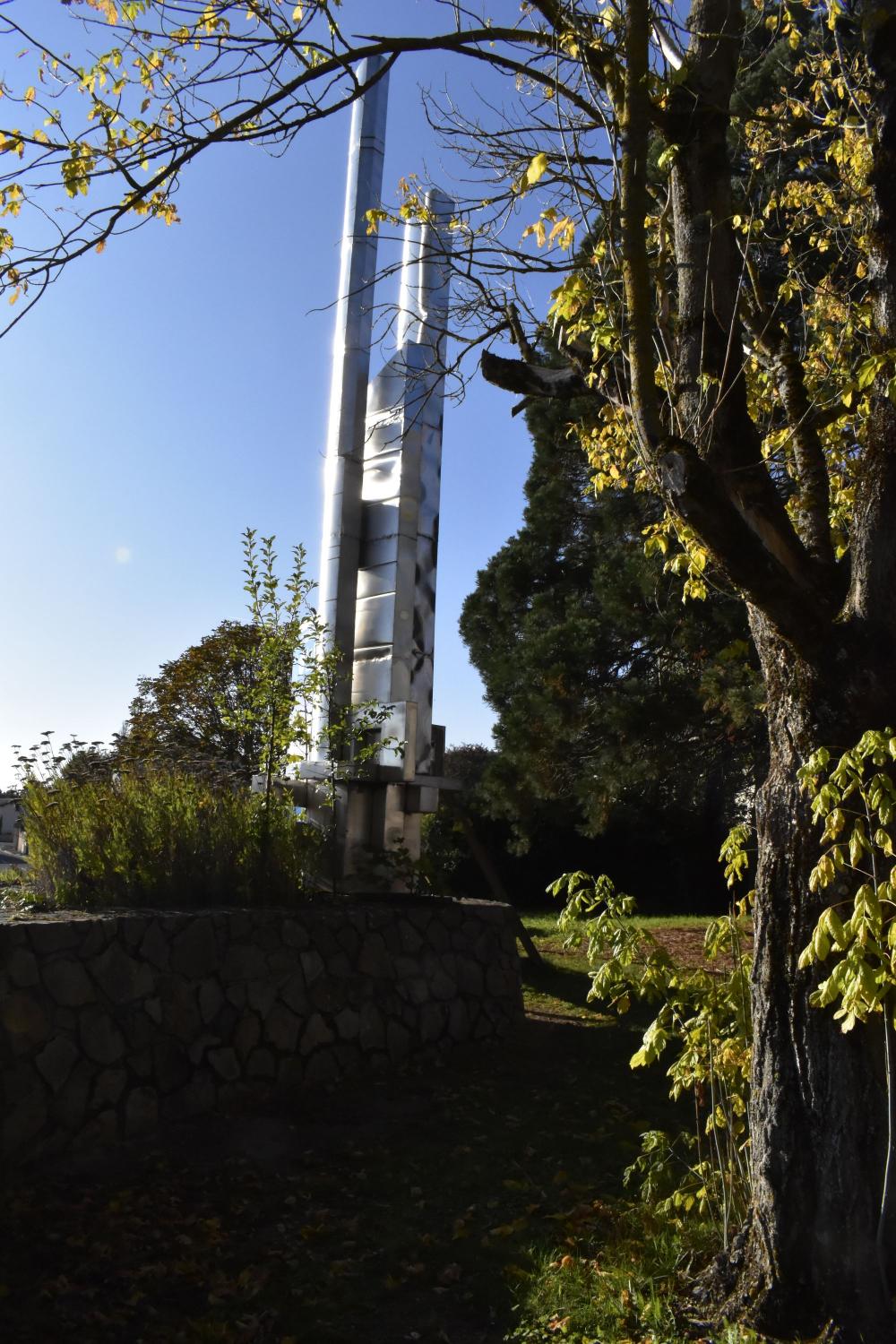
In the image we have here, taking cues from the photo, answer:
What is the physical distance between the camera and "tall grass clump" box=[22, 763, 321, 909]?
256 inches

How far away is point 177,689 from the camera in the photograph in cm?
1714

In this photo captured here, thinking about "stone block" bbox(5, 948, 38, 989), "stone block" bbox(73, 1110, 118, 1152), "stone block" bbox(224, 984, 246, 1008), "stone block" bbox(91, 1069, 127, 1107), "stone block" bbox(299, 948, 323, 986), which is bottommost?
"stone block" bbox(73, 1110, 118, 1152)

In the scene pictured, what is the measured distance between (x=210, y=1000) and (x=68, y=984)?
0.89 m

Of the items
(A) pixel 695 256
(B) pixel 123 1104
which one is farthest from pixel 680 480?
(B) pixel 123 1104

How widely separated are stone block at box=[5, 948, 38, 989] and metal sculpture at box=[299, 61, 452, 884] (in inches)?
128

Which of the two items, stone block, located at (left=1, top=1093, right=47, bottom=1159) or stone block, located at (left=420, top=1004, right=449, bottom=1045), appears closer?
stone block, located at (left=1, top=1093, right=47, bottom=1159)

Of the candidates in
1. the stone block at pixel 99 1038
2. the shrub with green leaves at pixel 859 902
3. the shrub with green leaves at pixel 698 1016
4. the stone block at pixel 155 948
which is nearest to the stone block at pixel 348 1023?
the stone block at pixel 155 948

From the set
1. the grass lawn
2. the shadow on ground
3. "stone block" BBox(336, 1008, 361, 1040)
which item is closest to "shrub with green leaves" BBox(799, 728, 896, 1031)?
the grass lawn

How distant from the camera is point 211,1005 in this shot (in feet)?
19.7

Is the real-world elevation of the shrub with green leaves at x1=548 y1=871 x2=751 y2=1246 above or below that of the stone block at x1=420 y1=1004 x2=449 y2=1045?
above

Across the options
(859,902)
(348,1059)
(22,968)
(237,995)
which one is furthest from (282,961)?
(859,902)

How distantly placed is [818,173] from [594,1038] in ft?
18.4

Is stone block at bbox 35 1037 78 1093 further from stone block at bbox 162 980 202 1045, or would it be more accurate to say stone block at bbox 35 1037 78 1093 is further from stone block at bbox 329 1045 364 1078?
stone block at bbox 329 1045 364 1078

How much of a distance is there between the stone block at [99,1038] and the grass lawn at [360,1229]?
458mm
